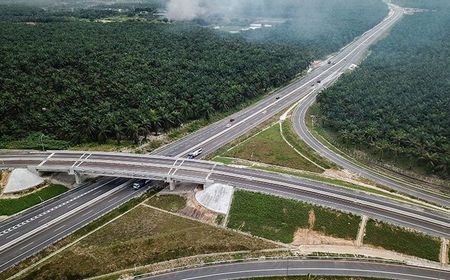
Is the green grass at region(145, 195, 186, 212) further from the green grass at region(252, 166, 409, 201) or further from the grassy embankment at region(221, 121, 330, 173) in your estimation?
the grassy embankment at region(221, 121, 330, 173)

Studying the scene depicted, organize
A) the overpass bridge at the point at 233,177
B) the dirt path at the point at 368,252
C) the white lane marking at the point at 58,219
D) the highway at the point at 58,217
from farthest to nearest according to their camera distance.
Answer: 1. the overpass bridge at the point at 233,177
2. the white lane marking at the point at 58,219
3. the highway at the point at 58,217
4. the dirt path at the point at 368,252

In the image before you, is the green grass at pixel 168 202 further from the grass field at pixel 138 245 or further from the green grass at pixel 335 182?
the green grass at pixel 335 182

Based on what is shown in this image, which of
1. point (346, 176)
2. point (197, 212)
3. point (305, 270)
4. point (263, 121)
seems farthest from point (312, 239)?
point (263, 121)

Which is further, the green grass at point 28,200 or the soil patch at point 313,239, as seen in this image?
the green grass at point 28,200

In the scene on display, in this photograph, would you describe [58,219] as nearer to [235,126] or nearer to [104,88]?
[104,88]

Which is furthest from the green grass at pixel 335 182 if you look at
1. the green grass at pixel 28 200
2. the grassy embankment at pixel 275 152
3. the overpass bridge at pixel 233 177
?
the green grass at pixel 28 200

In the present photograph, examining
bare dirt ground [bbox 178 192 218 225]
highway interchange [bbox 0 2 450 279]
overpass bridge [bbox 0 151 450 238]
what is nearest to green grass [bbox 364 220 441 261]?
overpass bridge [bbox 0 151 450 238]

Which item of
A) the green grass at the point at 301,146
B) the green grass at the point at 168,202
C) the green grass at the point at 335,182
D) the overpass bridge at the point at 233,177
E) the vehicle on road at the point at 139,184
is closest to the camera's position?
the overpass bridge at the point at 233,177

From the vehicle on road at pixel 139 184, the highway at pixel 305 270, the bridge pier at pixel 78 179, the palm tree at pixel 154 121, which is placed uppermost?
the palm tree at pixel 154 121
